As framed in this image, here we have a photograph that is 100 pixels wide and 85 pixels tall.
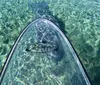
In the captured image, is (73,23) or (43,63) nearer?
(43,63)

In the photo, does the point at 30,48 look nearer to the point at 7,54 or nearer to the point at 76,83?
the point at 7,54

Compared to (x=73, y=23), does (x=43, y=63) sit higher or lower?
lower

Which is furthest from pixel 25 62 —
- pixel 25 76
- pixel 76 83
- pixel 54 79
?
pixel 76 83

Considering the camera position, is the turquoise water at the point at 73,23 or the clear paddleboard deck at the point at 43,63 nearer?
the clear paddleboard deck at the point at 43,63
